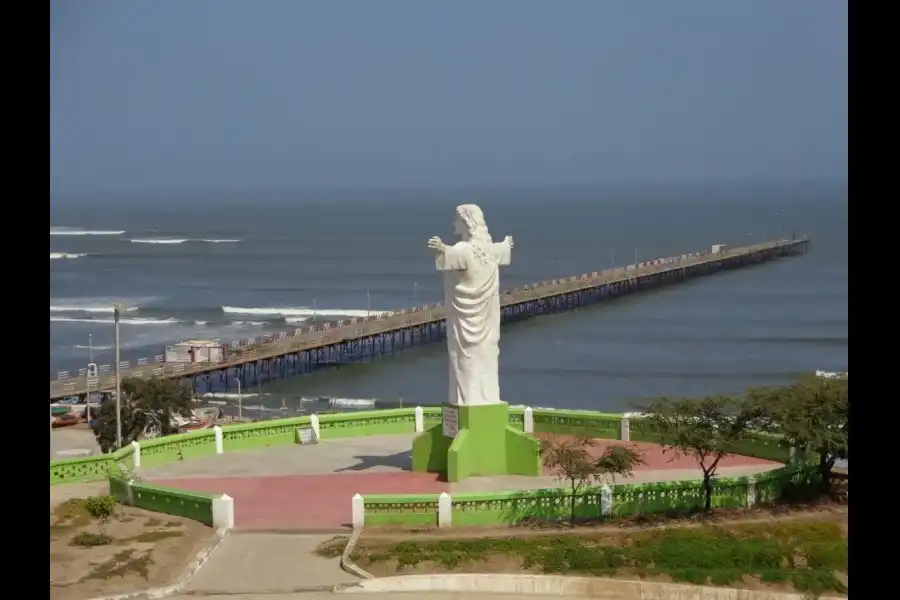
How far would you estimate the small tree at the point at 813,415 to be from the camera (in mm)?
19438

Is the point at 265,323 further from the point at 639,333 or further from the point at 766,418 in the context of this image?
the point at 766,418

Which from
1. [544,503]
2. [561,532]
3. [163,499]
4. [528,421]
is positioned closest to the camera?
[561,532]

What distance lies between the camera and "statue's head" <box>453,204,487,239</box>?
21062mm

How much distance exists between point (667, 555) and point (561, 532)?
2.08 metres

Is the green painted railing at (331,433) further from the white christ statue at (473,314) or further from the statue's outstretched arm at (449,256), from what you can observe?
the statue's outstretched arm at (449,256)

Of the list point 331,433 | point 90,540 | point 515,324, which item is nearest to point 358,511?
point 90,540

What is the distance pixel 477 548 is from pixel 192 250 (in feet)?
379

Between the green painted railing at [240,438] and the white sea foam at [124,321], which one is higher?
the white sea foam at [124,321]

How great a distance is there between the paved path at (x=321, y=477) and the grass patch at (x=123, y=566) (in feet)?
6.49

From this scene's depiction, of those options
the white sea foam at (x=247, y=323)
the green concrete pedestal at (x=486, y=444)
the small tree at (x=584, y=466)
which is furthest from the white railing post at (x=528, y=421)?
the white sea foam at (x=247, y=323)

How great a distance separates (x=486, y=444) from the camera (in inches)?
824

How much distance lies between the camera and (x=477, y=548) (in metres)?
16.4

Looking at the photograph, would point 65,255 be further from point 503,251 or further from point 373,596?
point 373,596
